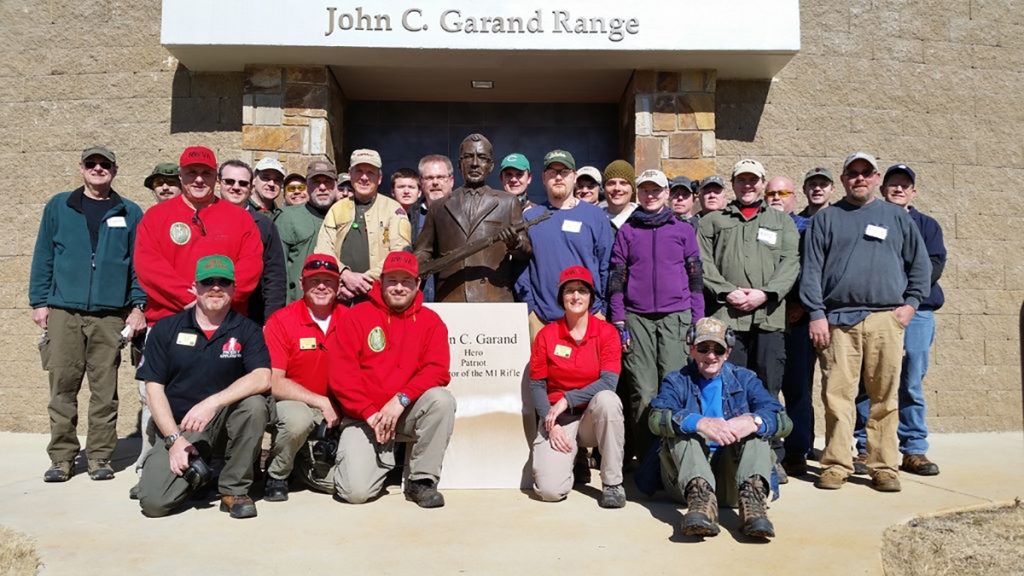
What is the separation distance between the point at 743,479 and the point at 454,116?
4875 mm

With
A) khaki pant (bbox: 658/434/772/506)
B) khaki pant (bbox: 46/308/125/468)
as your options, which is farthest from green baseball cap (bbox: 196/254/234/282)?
khaki pant (bbox: 658/434/772/506)

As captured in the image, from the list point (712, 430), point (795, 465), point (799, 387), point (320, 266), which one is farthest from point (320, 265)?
point (795, 465)

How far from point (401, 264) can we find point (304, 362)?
757 millimetres

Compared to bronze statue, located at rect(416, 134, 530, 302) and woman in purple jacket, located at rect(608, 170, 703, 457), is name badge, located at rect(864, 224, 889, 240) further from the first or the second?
bronze statue, located at rect(416, 134, 530, 302)

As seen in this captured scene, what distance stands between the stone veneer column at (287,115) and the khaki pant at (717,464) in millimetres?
3901

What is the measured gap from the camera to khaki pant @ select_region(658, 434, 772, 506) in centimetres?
359

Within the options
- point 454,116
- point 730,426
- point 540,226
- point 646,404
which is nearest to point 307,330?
point 540,226

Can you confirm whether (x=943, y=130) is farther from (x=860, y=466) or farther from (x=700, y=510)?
(x=700, y=510)

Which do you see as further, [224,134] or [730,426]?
[224,134]

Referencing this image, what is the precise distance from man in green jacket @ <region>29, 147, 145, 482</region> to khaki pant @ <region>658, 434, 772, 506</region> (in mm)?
3030

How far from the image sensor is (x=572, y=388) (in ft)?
14.0

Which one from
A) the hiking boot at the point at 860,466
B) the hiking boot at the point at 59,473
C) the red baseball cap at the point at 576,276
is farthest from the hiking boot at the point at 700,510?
the hiking boot at the point at 59,473

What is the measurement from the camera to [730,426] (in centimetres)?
365

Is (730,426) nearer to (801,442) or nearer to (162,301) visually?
(801,442)
